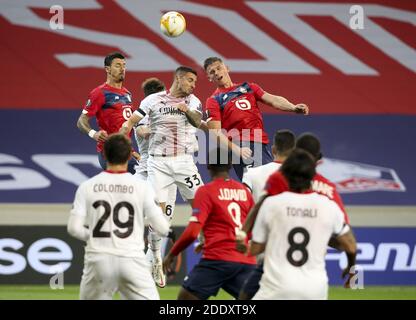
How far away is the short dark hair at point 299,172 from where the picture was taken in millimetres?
6816

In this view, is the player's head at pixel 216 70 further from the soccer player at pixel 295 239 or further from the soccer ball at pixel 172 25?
the soccer player at pixel 295 239

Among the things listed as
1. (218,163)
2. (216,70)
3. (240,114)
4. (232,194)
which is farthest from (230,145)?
(232,194)

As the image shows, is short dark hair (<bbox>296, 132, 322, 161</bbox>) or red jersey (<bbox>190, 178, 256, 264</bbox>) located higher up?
short dark hair (<bbox>296, 132, 322, 161</bbox>)


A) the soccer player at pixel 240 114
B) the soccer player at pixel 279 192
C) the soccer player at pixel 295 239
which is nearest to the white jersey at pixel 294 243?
the soccer player at pixel 295 239

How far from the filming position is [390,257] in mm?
15641

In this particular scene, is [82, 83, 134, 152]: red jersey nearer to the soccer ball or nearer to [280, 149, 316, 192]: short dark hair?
the soccer ball

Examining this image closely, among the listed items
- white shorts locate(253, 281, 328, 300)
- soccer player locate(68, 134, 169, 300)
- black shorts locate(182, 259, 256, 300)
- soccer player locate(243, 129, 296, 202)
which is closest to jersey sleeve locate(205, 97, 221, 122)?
soccer player locate(243, 129, 296, 202)

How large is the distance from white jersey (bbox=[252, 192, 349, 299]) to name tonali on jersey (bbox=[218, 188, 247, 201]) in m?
1.10

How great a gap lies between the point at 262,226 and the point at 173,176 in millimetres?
5082

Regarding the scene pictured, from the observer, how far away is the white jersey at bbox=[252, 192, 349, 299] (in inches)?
263

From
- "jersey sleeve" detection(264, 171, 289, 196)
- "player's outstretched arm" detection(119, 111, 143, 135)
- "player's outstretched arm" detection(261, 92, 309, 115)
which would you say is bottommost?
"jersey sleeve" detection(264, 171, 289, 196)
